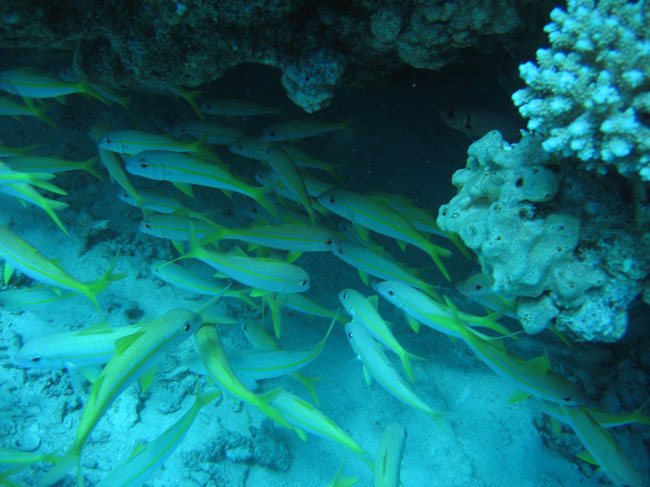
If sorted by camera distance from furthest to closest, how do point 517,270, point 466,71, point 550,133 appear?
point 466,71 < point 517,270 < point 550,133

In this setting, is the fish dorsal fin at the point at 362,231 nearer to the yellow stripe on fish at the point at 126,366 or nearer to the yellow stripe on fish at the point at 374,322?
the yellow stripe on fish at the point at 374,322

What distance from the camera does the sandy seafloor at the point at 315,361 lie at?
3.60 meters

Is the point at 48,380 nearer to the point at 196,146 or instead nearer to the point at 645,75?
the point at 196,146

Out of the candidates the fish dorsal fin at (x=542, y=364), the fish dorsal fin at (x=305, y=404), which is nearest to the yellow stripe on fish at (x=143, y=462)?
the fish dorsal fin at (x=305, y=404)

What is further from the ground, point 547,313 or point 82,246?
point 547,313

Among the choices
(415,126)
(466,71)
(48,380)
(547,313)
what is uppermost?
(466,71)

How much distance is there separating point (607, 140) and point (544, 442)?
3515 mm

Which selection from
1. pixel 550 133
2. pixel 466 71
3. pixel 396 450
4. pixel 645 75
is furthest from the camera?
pixel 466 71

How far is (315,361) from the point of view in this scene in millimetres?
4441

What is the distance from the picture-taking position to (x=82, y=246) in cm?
454

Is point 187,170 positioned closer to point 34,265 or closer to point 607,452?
point 34,265

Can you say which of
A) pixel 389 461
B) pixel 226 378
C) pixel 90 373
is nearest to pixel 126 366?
pixel 226 378

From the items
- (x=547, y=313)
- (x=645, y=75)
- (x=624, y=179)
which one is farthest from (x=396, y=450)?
(x=645, y=75)

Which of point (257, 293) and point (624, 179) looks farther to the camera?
point (257, 293)
